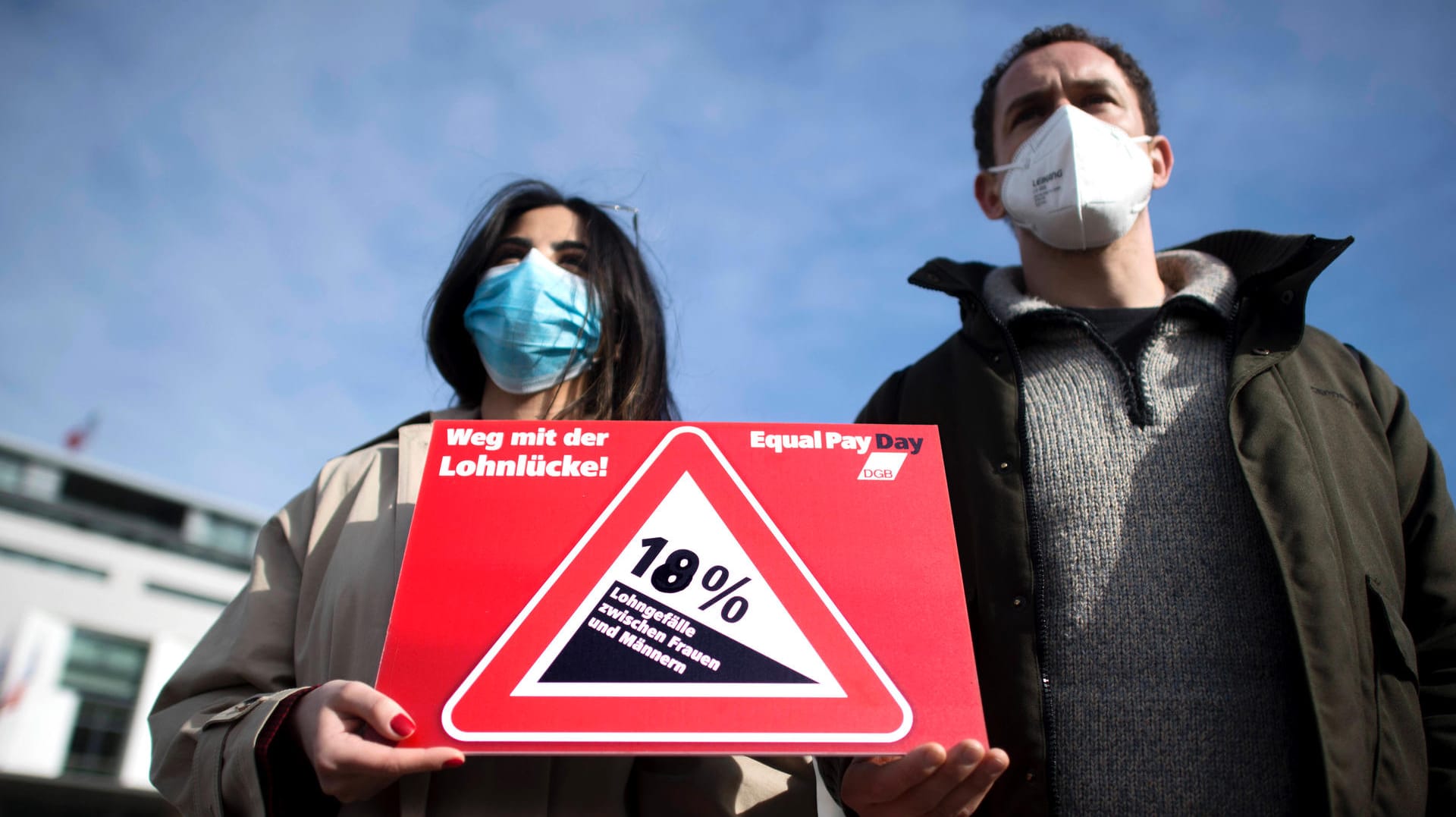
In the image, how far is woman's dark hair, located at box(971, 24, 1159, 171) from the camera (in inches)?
121

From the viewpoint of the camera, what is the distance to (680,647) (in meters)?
1.60

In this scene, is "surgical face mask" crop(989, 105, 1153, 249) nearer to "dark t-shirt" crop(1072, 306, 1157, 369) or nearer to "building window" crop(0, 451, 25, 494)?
"dark t-shirt" crop(1072, 306, 1157, 369)

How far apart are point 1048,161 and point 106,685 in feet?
129

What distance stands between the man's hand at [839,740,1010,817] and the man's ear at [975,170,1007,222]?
2.05 m

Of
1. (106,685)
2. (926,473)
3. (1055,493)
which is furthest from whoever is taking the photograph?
→ (106,685)

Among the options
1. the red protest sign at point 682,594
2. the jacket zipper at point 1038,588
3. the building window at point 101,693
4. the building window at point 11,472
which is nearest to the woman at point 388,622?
the red protest sign at point 682,594

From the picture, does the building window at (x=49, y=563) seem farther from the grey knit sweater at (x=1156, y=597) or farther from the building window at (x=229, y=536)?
the grey knit sweater at (x=1156, y=597)

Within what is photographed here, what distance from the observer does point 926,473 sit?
1.81 metres

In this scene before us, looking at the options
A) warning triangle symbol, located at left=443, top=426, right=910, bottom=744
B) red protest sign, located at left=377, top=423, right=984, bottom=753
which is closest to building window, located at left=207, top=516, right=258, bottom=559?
red protest sign, located at left=377, top=423, right=984, bottom=753

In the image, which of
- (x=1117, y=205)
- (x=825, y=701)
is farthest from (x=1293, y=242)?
(x=825, y=701)

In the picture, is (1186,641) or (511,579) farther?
(1186,641)

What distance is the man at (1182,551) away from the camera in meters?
1.78

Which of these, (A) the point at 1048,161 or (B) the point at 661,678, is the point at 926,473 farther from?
(A) the point at 1048,161

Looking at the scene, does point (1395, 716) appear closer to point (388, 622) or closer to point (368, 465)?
point (388, 622)
